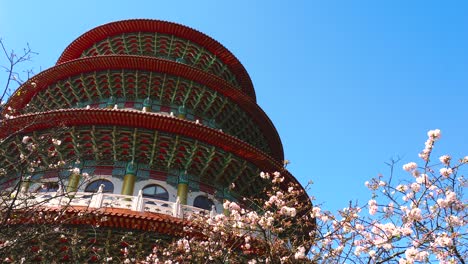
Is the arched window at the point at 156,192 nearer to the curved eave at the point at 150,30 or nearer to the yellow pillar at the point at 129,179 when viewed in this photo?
the yellow pillar at the point at 129,179

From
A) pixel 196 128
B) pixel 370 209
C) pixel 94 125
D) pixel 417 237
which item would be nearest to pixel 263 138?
pixel 196 128

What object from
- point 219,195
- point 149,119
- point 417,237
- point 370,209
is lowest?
point 417,237

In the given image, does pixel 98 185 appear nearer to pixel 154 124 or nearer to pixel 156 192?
pixel 156 192

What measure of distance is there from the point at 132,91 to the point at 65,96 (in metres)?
3.07

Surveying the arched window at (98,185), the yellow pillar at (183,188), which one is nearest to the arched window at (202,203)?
the yellow pillar at (183,188)

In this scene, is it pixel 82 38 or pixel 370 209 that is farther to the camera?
pixel 82 38

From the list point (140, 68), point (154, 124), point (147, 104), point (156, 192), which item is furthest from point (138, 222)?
point (140, 68)

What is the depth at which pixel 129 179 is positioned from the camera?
17.5m

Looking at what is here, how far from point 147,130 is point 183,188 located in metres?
2.47

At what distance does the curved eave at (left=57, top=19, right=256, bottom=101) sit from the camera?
2473 cm

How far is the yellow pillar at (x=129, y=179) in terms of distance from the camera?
17.0 meters

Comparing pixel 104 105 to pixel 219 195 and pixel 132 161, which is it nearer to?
pixel 132 161

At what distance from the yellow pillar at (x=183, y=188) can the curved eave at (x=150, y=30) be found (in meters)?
9.58

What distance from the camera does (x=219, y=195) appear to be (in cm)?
1861
